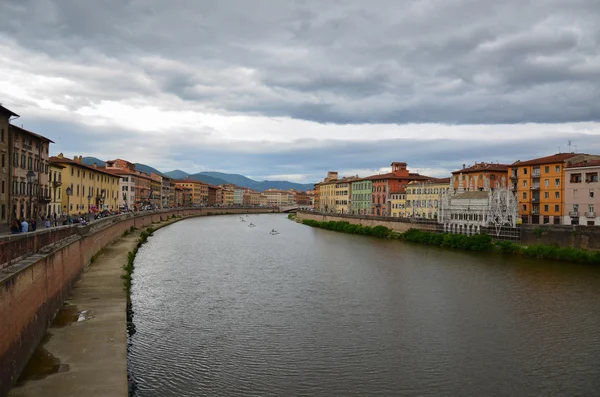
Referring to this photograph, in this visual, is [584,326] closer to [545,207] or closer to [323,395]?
[323,395]

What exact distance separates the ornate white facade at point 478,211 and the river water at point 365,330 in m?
11.4

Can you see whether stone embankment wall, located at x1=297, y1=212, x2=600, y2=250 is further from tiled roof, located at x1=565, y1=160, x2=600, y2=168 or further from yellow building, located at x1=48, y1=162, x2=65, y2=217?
yellow building, located at x1=48, y1=162, x2=65, y2=217

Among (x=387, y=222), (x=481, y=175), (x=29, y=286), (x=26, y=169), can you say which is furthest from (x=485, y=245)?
(x=29, y=286)

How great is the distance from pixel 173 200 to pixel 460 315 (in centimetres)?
13993

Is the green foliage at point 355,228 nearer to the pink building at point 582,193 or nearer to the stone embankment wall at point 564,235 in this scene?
the stone embankment wall at point 564,235

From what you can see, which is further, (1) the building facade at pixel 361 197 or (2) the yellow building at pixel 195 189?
(2) the yellow building at pixel 195 189

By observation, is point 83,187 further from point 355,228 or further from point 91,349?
point 91,349

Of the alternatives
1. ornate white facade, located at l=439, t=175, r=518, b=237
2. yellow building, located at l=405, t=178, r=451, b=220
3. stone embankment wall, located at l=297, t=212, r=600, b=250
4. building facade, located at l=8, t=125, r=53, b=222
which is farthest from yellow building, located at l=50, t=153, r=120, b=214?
yellow building, located at l=405, t=178, r=451, b=220

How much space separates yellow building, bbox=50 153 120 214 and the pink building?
156 ft

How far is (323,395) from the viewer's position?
14.3m

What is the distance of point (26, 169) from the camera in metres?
39.3

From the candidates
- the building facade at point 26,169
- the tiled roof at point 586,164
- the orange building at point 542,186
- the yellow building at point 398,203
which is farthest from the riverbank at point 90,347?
the yellow building at point 398,203

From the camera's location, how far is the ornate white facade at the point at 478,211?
49375mm

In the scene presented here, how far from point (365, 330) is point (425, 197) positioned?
57.0 metres
